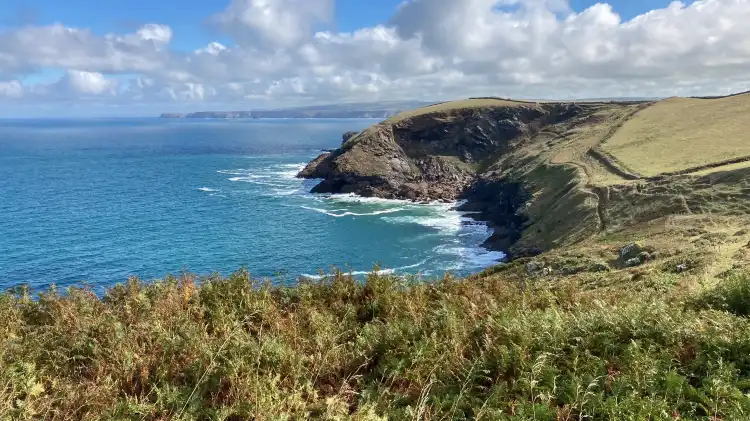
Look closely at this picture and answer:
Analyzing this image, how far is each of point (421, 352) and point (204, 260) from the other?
46217mm

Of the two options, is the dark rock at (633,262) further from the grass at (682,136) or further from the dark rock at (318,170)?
the dark rock at (318,170)

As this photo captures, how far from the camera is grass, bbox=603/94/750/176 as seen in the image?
55.8m

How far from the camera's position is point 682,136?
7062 cm

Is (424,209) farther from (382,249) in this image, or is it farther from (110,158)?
(110,158)

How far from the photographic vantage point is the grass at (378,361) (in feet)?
22.4

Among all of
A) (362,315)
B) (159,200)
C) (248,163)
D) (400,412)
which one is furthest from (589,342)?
(248,163)

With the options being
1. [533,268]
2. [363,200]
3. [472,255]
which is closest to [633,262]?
[533,268]

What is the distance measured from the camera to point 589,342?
804 centimetres

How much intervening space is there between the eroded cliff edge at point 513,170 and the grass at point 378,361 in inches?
1431

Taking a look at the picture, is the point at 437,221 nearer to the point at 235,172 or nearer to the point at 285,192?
the point at 285,192

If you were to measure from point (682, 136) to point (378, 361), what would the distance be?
257 ft

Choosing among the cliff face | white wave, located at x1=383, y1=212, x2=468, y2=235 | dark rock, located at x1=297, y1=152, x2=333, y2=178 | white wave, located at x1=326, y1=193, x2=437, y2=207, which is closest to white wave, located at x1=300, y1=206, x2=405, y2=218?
white wave, located at x1=383, y1=212, x2=468, y2=235

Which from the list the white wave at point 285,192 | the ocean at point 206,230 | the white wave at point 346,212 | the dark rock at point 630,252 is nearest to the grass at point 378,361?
the ocean at point 206,230

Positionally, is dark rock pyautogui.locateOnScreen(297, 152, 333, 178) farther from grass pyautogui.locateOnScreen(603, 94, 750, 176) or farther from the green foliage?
the green foliage
